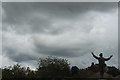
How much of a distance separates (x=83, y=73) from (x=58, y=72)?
539cm

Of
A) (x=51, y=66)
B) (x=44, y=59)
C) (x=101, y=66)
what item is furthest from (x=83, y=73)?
(x=101, y=66)

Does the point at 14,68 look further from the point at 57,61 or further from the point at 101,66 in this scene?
the point at 101,66

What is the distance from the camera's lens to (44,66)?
209 ft

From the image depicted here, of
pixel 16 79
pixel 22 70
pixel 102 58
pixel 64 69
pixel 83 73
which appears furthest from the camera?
pixel 22 70

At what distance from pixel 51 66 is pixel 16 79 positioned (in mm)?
29634

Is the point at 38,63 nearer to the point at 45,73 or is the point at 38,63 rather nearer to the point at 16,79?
the point at 45,73

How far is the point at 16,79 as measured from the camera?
104 ft

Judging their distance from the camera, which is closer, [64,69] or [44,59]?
[64,69]

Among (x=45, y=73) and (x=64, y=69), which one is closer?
(x=45, y=73)

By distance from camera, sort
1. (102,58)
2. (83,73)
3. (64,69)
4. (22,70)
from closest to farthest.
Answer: (102,58)
(83,73)
(64,69)
(22,70)

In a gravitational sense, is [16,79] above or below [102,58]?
below

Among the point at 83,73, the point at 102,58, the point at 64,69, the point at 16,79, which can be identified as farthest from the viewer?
the point at 64,69

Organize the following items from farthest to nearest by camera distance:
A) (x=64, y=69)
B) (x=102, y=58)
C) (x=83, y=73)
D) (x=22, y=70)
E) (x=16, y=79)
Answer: (x=22, y=70)
(x=64, y=69)
(x=83, y=73)
(x=16, y=79)
(x=102, y=58)

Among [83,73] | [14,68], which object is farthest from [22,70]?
[83,73]
